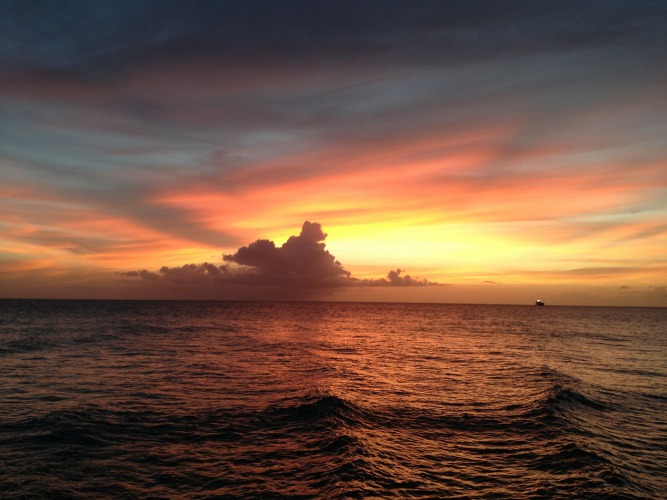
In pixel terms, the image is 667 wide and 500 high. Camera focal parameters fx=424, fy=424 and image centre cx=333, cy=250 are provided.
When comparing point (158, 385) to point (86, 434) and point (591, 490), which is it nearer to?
point (86, 434)

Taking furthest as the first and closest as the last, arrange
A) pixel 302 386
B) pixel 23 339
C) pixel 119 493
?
1. pixel 23 339
2. pixel 302 386
3. pixel 119 493

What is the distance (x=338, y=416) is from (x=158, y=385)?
17129mm

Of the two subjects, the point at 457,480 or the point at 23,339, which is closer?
the point at 457,480

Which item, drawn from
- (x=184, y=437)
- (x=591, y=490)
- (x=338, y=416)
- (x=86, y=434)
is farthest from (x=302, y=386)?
(x=591, y=490)

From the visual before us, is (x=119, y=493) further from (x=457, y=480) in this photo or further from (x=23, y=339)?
(x=23, y=339)

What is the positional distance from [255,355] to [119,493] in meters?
39.7

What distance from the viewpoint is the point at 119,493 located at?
1669 cm

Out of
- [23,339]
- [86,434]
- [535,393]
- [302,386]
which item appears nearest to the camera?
[86,434]

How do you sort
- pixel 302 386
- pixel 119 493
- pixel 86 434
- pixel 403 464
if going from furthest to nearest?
pixel 302 386 < pixel 86 434 < pixel 403 464 < pixel 119 493

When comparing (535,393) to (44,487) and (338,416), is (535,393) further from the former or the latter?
(44,487)

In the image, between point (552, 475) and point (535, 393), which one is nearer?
point (552, 475)

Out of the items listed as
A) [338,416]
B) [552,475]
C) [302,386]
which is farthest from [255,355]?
[552,475]

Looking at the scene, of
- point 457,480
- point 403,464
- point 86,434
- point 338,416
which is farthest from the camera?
point 338,416

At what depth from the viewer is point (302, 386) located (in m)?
36.8
